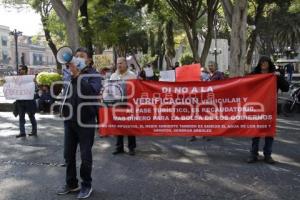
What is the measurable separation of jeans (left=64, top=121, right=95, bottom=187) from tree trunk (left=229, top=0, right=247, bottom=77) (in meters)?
9.48

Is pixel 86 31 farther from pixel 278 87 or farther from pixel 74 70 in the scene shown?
pixel 74 70

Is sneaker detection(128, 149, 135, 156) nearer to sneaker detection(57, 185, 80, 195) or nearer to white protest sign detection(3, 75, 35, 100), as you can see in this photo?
sneaker detection(57, 185, 80, 195)

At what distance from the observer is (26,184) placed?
6.65 meters

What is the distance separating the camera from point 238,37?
14.6 metres

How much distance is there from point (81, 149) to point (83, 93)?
0.70m

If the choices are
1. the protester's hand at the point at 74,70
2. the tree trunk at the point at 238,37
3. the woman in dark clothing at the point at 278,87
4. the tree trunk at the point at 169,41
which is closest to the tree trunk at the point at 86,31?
the tree trunk at the point at 238,37

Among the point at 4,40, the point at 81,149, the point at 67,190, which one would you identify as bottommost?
the point at 67,190

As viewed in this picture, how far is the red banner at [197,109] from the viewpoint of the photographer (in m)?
8.03

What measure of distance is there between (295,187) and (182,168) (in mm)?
1838

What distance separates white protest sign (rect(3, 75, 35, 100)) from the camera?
37.1ft

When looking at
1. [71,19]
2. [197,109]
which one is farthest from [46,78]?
[197,109]

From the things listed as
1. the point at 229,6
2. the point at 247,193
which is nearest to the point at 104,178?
the point at 247,193

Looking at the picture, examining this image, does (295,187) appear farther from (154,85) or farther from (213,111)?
(154,85)

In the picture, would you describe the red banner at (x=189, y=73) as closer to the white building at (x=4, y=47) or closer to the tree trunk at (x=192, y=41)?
the tree trunk at (x=192, y=41)
